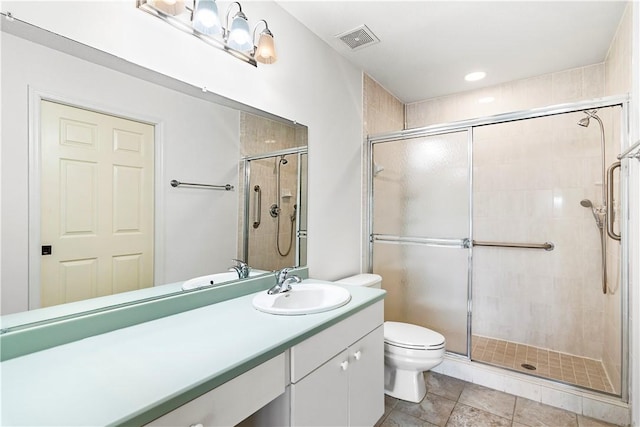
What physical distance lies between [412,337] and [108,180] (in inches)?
73.4

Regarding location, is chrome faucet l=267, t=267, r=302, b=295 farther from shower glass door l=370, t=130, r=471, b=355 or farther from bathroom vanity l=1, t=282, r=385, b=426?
shower glass door l=370, t=130, r=471, b=355

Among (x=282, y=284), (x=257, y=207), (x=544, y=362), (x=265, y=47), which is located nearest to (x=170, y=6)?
(x=265, y=47)

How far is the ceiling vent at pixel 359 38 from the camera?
2111 millimetres

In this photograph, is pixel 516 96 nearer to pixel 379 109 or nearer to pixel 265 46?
pixel 379 109

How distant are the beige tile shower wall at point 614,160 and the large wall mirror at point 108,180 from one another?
7.15 ft

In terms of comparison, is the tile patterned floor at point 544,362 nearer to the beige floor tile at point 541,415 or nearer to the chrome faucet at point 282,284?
the beige floor tile at point 541,415

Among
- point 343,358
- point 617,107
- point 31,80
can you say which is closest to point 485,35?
point 617,107

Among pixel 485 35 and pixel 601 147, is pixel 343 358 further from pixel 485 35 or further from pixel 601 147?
pixel 601 147

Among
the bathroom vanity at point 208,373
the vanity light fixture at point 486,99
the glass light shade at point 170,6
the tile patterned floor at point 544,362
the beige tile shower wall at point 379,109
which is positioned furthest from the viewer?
the vanity light fixture at point 486,99

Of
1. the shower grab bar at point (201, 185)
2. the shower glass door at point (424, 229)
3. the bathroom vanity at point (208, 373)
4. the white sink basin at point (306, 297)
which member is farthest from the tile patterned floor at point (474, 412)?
the shower grab bar at point (201, 185)

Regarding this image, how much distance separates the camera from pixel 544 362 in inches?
97.0

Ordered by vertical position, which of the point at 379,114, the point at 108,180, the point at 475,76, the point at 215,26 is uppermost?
the point at 475,76

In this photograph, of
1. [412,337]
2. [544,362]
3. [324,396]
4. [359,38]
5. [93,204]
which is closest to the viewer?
[93,204]

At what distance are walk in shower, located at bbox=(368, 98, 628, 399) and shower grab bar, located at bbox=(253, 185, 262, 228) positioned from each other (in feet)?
4.22
